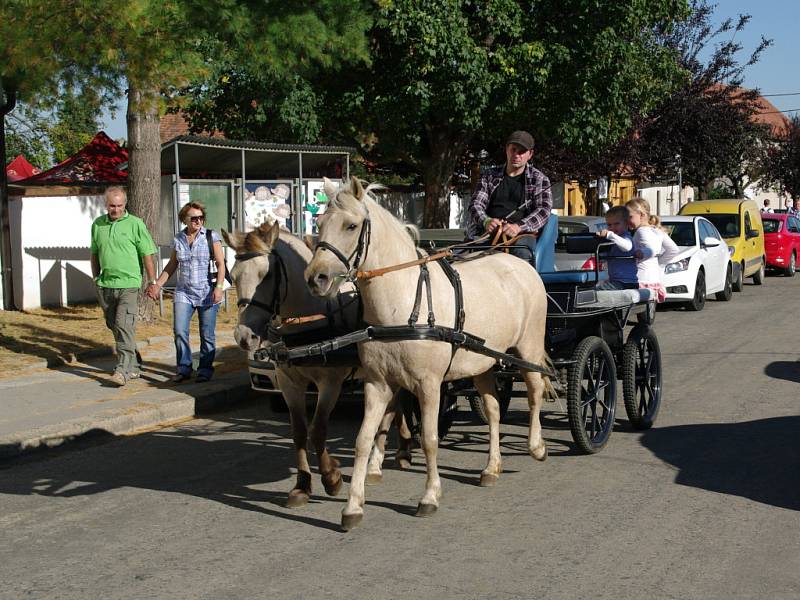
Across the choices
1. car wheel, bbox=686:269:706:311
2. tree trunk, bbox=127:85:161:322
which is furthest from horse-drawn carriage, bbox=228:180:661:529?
car wheel, bbox=686:269:706:311

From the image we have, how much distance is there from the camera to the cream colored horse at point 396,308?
5586 mm

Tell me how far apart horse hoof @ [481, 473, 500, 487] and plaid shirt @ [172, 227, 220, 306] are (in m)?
4.54

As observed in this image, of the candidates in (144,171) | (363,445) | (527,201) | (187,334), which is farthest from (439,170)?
(363,445)

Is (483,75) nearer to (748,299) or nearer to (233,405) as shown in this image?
(748,299)

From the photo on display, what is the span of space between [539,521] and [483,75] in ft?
52.5

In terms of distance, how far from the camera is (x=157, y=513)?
6.30 meters

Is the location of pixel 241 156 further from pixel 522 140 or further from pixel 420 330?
pixel 420 330

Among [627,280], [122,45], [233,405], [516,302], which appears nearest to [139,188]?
[122,45]

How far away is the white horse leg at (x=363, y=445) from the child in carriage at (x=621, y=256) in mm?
3550

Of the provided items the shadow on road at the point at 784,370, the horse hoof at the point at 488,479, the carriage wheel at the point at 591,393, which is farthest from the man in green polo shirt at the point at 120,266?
the shadow on road at the point at 784,370

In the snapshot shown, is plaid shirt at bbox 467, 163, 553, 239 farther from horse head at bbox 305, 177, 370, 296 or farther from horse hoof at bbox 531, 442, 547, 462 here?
horse head at bbox 305, 177, 370, 296

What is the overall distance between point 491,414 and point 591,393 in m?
1.00

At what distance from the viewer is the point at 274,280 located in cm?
637

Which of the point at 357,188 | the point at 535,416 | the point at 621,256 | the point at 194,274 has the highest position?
the point at 357,188
